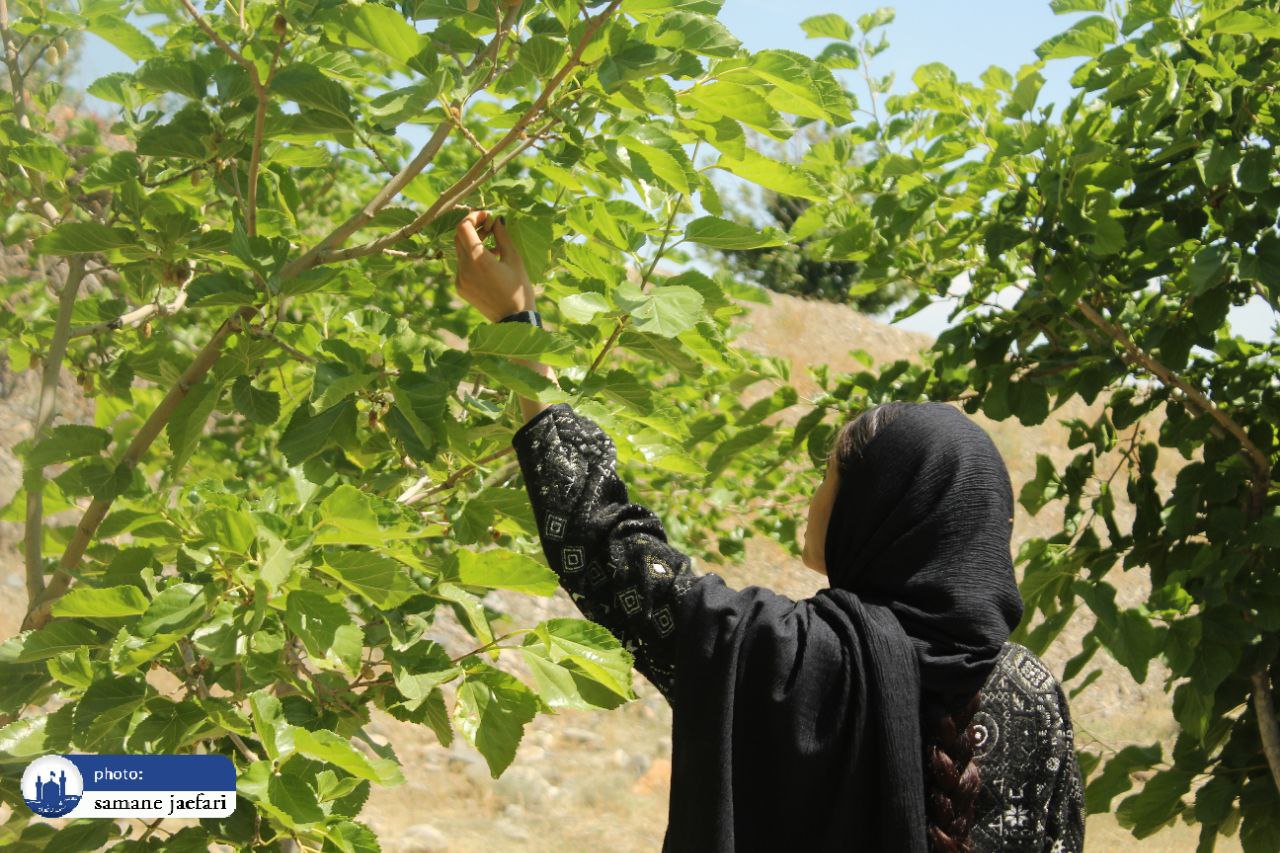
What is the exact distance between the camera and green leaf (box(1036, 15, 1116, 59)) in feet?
7.65

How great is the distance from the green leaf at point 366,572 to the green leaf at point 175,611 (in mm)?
136

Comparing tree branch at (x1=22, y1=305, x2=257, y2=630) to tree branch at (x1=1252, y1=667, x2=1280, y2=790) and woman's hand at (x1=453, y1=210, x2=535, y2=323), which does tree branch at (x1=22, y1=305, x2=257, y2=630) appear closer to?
woman's hand at (x1=453, y1=210, x2=535, y2=323)

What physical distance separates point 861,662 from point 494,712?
1.46ft

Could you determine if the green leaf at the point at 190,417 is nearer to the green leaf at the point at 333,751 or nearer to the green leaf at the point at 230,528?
the green leaf at the point at 230,528

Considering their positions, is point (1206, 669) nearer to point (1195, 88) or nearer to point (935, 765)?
point (1195, 88)

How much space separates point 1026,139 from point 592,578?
1.55 metres

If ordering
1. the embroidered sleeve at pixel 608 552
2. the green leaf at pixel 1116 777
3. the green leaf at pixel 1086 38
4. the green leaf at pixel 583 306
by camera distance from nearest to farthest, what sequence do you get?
the embroidered sleeve at pixel 608 552, the green leaf at pixel 583 306, the green leaf at pixel 1086 38, the green leaf at pixel 1116 777

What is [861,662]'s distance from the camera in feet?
4.13

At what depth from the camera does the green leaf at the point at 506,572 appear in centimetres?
133

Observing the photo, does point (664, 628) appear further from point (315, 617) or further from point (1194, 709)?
point (1194, 709)

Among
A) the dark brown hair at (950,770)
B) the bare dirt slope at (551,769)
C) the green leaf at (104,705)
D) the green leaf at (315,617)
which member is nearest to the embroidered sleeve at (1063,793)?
the dark brown hair at (950,770)

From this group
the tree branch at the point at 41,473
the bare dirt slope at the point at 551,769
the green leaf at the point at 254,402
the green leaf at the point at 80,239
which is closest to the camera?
the green leaf at the point at 80,239

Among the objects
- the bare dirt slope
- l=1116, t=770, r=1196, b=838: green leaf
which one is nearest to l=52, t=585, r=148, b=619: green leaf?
l=1116, t=770, r=1196, b=838: green leaf

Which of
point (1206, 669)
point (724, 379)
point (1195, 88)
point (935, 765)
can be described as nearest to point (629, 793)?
point (724, 379)
